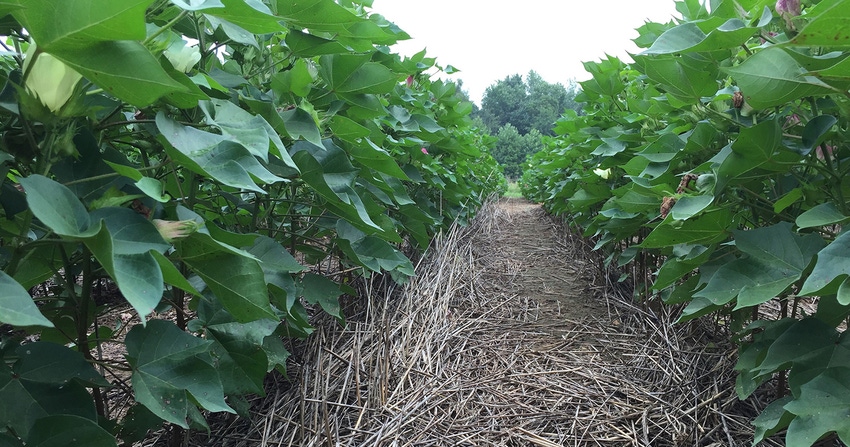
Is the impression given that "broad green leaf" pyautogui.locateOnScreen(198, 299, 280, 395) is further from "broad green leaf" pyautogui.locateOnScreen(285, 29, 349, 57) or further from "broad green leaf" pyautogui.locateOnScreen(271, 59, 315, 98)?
"broad green leaf" pyautogui.locateOnScreen(285, 29, 349, 57)

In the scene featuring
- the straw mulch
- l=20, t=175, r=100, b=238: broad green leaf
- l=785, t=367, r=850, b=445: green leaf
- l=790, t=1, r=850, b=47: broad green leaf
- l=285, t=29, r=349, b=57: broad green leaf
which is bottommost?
the straw mulch

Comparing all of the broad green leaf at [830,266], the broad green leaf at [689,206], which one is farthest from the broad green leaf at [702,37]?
the broad green leaf at [830,266]

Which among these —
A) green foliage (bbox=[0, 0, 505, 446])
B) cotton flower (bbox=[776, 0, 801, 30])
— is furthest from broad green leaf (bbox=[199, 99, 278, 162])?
cotton flower (bbox=[776, 0, 801, 30])

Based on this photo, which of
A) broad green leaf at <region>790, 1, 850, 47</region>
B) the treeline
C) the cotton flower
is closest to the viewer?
broad green leaf at <region>790, 1, 850, 47</region>

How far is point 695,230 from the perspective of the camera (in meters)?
1.26

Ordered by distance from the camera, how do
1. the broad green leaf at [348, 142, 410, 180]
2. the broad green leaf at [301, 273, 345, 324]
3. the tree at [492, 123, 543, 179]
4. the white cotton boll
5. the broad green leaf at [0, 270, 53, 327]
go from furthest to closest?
the tree at [492, 123, 543, 179] < the white cotton boll < the broad green leaf at [301, 273, 345, 324] < the broad green leaf at [348, 142, 410, 180] < the broad green leaf at [0, 270, 53, 327]

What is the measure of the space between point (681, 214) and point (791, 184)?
0.59m

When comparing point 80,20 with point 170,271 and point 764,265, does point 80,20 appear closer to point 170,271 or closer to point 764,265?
point 170,271

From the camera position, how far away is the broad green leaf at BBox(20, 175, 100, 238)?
0.55 metres

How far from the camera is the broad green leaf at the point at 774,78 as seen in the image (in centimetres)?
90

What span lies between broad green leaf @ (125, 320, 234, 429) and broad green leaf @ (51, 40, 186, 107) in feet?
1.44

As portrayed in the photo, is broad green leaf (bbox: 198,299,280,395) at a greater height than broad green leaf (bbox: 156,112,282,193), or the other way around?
broad green leaf (bbox: 156,112,282,193)

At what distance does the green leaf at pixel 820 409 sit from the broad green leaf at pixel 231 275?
1000 millimetres

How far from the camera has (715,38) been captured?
1.00 meters
